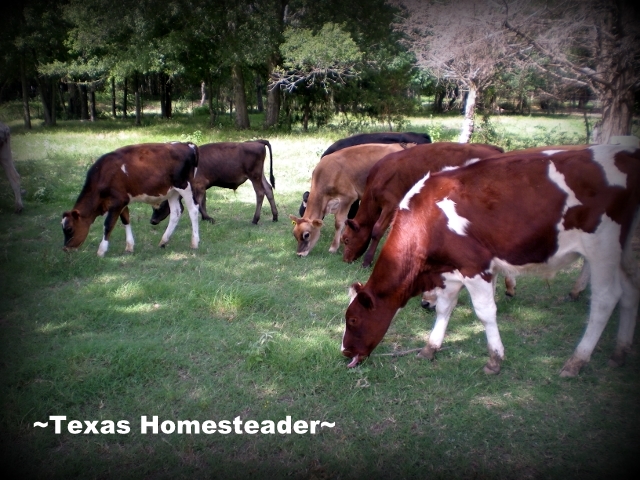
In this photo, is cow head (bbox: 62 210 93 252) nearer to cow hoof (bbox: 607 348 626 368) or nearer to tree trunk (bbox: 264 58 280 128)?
cow hoof (bbox: 607 348 626 368)

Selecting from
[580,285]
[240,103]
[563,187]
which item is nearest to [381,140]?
[580,285]

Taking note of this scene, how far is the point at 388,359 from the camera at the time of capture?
4.74m

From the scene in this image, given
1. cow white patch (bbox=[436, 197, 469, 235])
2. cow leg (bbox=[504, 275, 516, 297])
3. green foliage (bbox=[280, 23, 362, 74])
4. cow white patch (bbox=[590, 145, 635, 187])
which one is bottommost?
cow leg (bbox=[504, 275, 516, 297])

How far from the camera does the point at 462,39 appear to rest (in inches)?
367

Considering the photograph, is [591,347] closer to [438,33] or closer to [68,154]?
[438,33]

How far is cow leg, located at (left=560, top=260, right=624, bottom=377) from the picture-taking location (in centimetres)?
408

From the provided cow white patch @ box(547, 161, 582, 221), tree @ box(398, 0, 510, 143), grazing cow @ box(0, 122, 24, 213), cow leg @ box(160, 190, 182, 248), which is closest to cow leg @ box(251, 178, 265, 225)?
cow leg @ box(160, 190, 182, 248)

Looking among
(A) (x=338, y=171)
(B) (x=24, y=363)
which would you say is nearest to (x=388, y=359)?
(B) (x=24, y=363)

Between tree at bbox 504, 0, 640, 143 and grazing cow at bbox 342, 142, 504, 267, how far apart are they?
57.2 inches

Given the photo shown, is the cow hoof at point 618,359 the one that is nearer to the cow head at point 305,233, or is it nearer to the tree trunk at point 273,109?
the cow head at point 305,233

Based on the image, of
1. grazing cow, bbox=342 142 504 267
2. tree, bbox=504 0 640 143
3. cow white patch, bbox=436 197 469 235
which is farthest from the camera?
grazing cow, bbox=342 142 504 267

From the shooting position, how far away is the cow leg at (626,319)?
4.38 m

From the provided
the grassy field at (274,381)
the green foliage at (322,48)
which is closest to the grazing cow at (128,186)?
the grassy field at (274,381)

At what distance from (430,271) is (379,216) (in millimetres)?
2795
